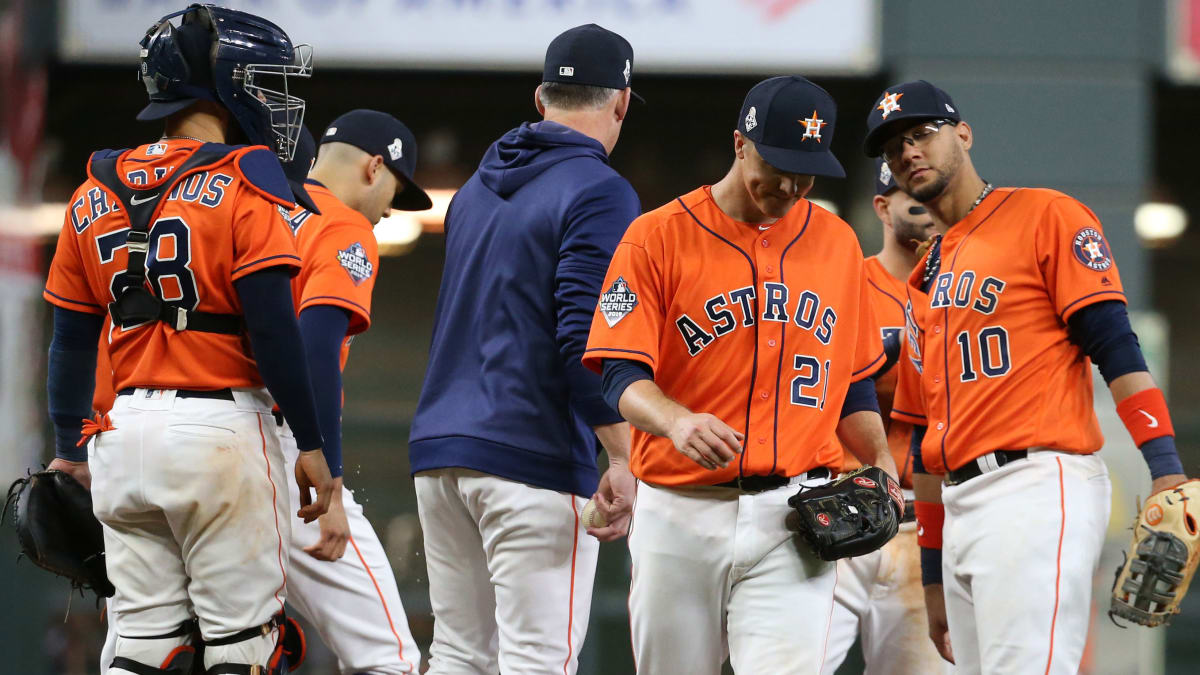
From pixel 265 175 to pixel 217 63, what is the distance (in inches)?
13.7

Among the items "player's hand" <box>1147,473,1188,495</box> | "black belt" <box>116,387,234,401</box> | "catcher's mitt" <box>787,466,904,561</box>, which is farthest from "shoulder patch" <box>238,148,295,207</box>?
"player's hand" <box>1147,473,1188,495</box>

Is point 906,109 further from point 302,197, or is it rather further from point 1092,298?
point 302,197

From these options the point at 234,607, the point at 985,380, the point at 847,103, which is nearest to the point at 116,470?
the point at 234,607

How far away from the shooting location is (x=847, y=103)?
7.98 meters

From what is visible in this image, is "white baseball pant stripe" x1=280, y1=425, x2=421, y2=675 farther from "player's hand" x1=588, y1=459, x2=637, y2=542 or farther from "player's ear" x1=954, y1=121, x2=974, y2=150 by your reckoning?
"player's ear" x1=954, y1=121, x2=974, y2=150

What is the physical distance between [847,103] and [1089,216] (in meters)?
4.06

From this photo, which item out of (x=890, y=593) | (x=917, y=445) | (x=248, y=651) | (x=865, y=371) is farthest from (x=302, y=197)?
(x=890, y=593)

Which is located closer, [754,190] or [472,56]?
[754,190]

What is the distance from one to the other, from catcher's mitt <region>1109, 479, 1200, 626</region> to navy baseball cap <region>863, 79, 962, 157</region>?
50.7 inches

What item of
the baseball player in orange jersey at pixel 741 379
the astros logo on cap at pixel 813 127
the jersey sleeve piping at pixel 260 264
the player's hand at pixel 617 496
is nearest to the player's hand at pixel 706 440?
the baseball player in orange jersey at pixel 741 379

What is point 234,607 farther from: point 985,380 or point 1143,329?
point 1143,329

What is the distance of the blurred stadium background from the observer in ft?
24.2

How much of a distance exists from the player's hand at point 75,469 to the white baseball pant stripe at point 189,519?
44cm

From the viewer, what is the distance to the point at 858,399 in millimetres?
3852
